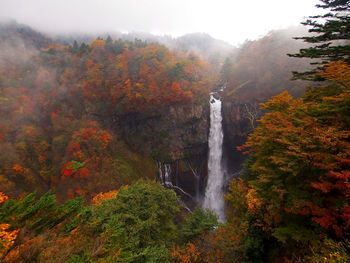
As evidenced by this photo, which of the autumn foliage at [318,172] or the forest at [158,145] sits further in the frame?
the forest at [158,145]

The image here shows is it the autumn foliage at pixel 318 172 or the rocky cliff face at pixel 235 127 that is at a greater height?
the autumn foliage at pixel 318 172

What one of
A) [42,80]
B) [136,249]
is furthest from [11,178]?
[136,249]

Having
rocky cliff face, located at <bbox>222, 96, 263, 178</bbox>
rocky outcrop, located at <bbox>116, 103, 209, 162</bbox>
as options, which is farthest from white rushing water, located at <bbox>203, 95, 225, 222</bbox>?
rocky outcrop, located at <bbox>116, 103, 209, 162</bbox>

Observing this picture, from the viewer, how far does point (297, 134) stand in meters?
6.90

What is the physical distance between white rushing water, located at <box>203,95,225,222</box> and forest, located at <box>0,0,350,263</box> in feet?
4.63

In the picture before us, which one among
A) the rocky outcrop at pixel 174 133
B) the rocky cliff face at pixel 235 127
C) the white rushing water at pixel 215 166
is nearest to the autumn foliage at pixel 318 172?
the white rushing water at pixel 215 166

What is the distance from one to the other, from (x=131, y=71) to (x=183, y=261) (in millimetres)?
36454

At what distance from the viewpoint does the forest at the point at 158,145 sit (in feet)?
21.1

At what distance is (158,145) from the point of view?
116ft

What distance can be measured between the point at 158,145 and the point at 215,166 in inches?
484

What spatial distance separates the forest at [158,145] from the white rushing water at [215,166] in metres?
1.41

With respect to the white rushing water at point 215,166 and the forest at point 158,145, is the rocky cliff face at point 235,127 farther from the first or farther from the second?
the white rushing water at point 215,166

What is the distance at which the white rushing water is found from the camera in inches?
1149

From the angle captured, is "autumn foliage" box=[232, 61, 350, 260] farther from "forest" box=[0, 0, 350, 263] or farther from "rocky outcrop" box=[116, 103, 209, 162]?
"rocky outcrop" box=[116, 103, 209, 162]
